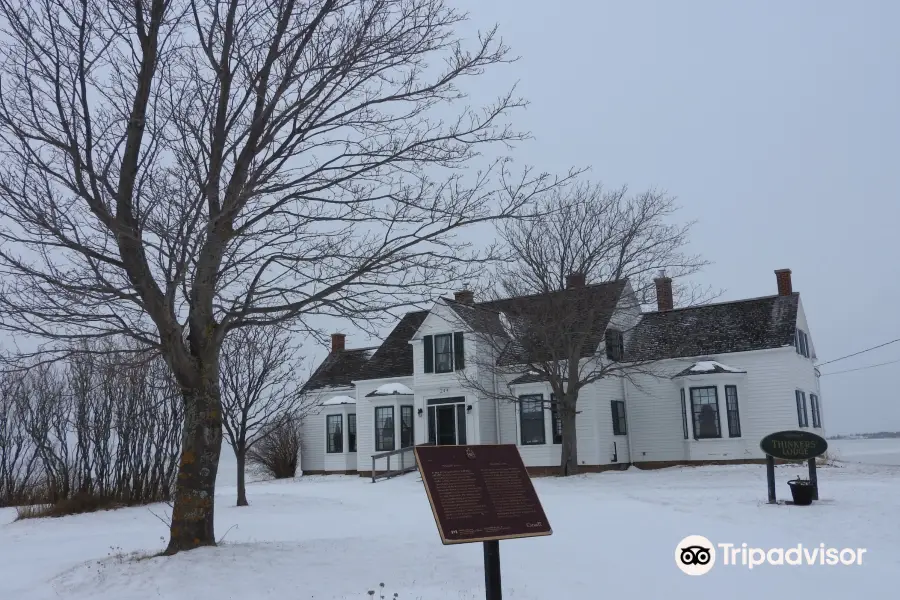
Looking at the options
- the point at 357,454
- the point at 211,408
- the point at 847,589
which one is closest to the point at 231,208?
the point at 211,408

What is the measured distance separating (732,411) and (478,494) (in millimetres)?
22440

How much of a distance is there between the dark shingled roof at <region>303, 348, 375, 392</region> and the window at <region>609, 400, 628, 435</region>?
39.1ft

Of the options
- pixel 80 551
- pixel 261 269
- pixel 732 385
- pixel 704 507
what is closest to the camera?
pixel 261 269

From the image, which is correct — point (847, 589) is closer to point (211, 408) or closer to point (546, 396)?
point (211, 408)

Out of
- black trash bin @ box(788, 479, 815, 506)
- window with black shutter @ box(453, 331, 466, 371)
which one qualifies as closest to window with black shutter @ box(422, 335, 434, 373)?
window with black shutter @ box(453, 331, 466, 371)

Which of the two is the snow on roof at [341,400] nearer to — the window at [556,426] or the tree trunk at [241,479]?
A: the window at [556,426]

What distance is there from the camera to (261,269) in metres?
10.7

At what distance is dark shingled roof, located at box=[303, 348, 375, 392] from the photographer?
119ft

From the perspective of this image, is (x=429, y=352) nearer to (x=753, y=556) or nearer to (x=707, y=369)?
(x=707, y=369)

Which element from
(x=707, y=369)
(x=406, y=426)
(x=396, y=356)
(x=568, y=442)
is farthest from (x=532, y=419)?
(x=396, y=356)

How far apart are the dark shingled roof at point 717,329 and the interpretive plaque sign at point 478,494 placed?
20026 mm

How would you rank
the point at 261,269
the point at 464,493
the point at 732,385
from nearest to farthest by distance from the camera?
1. the point at 464,493
2. the point at 261,269
3. the point at 732,385

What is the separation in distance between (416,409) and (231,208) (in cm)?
2160

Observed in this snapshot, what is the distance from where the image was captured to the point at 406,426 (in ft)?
104
